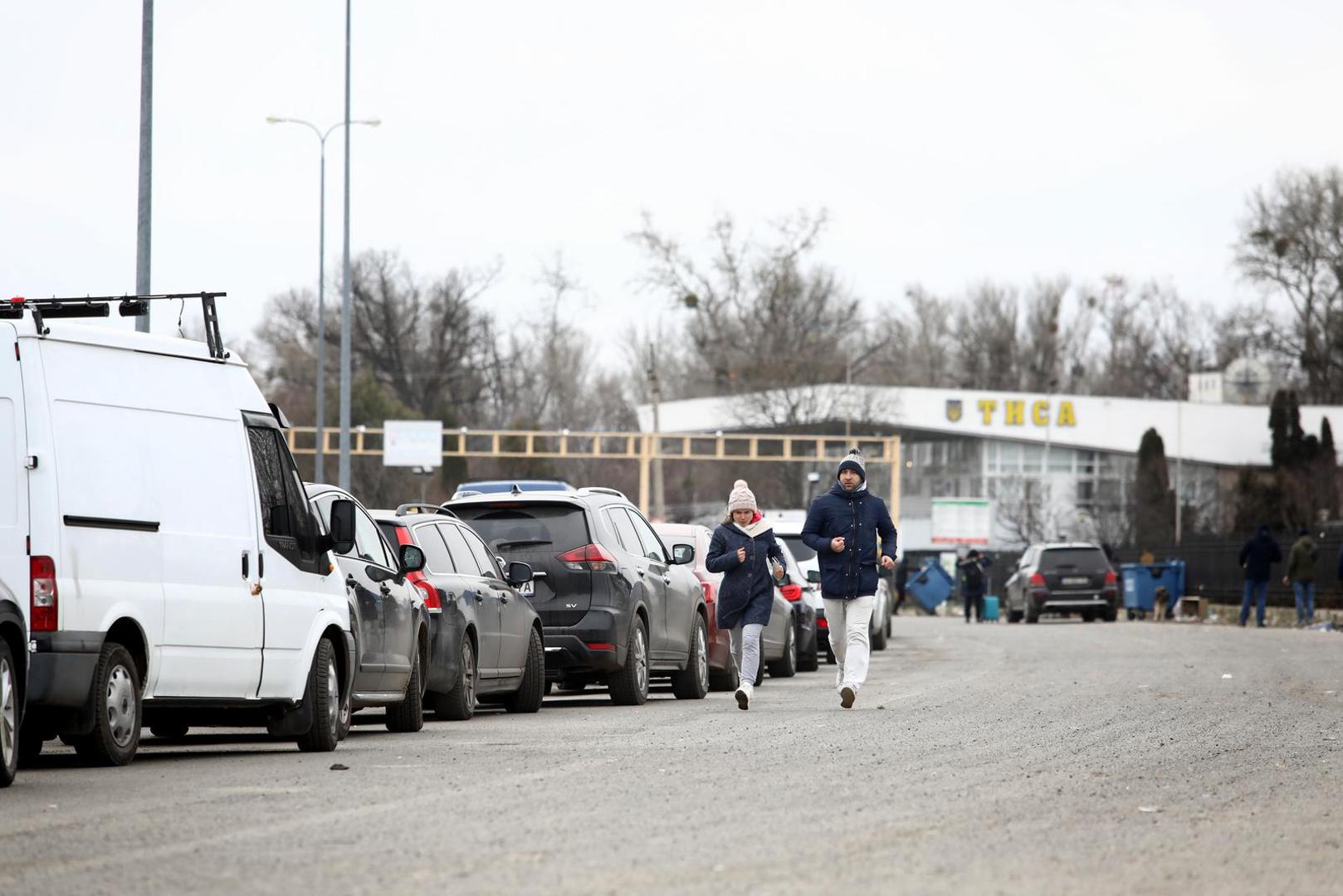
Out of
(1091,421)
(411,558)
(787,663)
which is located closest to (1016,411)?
(1091,421)

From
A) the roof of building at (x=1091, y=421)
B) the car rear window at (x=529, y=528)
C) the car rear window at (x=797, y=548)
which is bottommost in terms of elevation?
the car rear window at (x=797, y=548)

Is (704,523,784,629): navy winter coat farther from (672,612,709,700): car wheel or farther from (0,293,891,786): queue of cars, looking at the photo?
(672,612,709,700): car wheel

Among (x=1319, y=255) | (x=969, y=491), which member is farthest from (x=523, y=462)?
(x=1319, y=255)

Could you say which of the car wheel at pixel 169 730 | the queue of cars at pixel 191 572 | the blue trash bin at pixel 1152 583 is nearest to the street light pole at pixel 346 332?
the blue trash bin at pixel 1152 583

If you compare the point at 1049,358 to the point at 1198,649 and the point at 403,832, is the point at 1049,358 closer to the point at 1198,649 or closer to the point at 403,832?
the point at 1198,649

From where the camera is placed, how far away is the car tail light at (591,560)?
17.6 metres

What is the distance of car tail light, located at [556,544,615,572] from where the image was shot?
1756 cm

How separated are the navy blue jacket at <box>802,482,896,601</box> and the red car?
2.67 m

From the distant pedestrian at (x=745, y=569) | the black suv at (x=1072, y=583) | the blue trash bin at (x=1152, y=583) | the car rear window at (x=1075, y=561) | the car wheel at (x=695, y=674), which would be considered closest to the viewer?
the distant pedestrian at (x=745, y=569)

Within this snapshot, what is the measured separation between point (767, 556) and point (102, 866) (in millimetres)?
10521

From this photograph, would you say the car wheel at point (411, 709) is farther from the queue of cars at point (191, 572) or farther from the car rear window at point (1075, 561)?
the car rear window at point (1075, 561)

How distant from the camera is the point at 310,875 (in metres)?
7.27

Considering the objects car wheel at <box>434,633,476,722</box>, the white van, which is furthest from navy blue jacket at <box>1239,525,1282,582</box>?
the white van

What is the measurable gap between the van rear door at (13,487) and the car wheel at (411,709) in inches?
166
